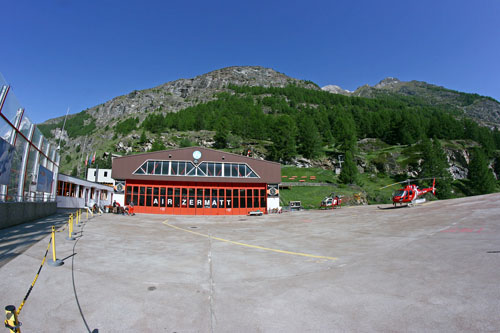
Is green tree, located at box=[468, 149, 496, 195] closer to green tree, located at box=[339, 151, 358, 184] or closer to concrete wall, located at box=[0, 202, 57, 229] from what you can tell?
green tree, located at box=[339, 151, 358, 184]

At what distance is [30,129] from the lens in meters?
16.0

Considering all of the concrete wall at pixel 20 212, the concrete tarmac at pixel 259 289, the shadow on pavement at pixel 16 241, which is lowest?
the concrete tarmac at pixel 259 289

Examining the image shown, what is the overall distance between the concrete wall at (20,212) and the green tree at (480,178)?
9772 cm

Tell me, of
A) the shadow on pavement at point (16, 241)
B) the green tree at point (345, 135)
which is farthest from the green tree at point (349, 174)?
the shadow on pavement at point (16, 241)

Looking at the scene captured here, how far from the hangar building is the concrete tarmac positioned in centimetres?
2521

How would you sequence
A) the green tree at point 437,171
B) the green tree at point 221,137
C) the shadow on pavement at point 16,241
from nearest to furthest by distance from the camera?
the shadow on pavement at point 16,241, the green tree at point 437,171, the green tree at point 221,137

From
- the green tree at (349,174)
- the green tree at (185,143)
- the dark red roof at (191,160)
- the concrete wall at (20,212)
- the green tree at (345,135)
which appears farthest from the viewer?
the green tree at (185,143)

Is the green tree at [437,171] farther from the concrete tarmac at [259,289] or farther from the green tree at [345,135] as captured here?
the concrete tarmac at [259,289]

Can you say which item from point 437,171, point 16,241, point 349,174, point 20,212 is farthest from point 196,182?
point 437,171

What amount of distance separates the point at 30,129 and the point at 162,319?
678 inches

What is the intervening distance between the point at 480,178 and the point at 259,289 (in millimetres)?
94307

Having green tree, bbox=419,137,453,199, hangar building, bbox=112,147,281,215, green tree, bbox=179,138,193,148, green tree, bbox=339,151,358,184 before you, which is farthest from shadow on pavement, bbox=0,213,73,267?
green tree, bbox=179,138,193,148

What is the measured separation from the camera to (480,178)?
242 feet

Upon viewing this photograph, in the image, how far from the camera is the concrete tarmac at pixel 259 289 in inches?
186
